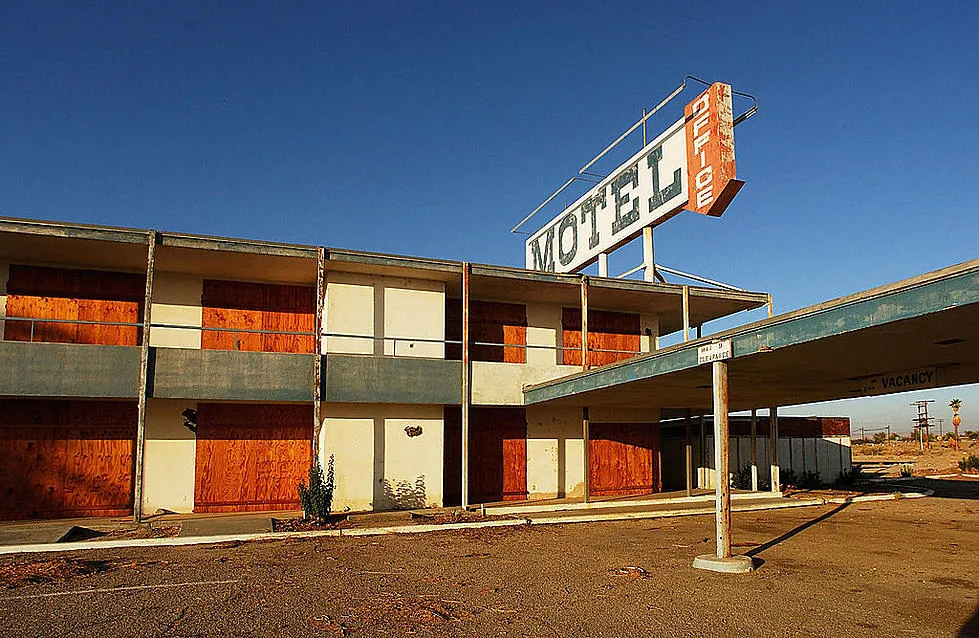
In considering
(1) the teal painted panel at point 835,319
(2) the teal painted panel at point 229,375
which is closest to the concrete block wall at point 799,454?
(1) the teal painted panel at point 835,319

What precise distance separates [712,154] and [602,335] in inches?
273

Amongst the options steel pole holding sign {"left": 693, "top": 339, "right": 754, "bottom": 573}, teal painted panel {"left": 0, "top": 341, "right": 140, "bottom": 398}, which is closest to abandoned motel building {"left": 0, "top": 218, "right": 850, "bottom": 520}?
teal painted panel {"left": 0, "top": 341, "right": 140, "bottom": 398}

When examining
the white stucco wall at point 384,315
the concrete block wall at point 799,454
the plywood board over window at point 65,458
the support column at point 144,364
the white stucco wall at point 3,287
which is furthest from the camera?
the concrete block wall at point 799,454

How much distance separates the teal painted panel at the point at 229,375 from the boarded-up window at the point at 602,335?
869cm

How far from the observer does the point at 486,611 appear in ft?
28.3

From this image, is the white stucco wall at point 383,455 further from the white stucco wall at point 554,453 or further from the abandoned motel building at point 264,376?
the white stucco wall at point 554,453

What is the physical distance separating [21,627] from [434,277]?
1325 centimetres

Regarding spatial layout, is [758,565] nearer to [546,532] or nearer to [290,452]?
[546,532]

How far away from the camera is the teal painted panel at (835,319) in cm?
812

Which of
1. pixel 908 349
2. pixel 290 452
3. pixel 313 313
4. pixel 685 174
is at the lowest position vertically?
pixel 290 452

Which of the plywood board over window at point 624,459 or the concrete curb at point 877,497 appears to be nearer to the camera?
the concrete curb at point 877,497

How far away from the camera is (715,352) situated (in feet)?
38.5

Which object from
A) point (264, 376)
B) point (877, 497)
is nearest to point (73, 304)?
point (264, 376)

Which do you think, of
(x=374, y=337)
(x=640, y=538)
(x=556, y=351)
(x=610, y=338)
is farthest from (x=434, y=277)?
(x=640, y=538)
